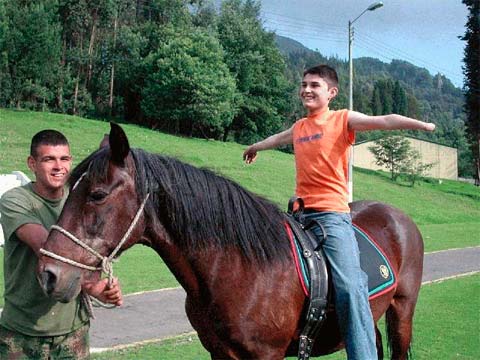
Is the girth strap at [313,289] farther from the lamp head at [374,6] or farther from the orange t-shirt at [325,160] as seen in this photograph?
the lamp head at [374,6]

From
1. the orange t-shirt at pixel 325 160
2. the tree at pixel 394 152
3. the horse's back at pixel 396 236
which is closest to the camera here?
the orange t-shirt at pixel 325 160

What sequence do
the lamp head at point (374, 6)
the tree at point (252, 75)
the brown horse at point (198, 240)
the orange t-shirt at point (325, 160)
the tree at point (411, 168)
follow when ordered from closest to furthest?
1. the brown horse at point (198, 240)
2. the orange t-shirt at point (325, 160)
3. the lamp head at point (374, 6)
4. the tree at point (411, 168)
5. the tree at point (252, 75)

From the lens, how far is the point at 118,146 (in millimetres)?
2775

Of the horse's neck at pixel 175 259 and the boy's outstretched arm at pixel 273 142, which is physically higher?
the boy's outstretched arm at pixel 273 142

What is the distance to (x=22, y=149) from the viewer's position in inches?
1069

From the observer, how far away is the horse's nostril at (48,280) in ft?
8.38

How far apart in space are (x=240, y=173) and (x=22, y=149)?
11.2m

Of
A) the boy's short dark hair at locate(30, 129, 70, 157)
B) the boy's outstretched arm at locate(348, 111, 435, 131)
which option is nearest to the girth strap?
the boy's outstretched arm at locate(348, 111, 435, 131)

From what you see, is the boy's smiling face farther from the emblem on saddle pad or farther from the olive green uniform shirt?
the olive green uniform shirt

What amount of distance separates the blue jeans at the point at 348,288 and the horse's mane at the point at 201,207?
0.31 meters

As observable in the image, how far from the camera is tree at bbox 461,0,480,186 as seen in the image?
42797mm

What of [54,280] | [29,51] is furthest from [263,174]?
[54,280]

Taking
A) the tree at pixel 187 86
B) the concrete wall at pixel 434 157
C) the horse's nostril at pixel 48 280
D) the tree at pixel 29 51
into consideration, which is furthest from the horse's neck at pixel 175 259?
the concrete wall at pixel 434 157

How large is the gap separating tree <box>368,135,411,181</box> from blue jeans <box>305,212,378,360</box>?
34771 mm
